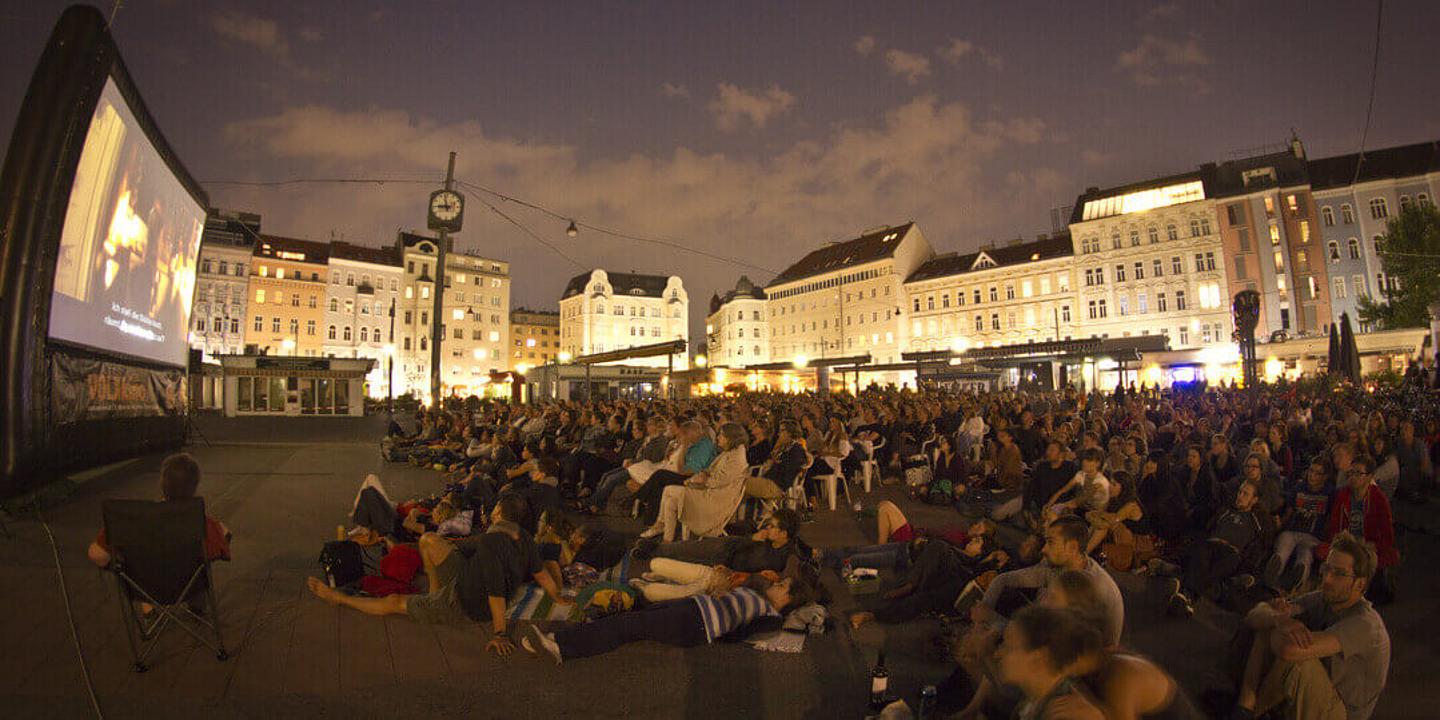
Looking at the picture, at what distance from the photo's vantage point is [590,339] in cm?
8731

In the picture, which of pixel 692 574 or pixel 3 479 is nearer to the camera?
pixel 692 574

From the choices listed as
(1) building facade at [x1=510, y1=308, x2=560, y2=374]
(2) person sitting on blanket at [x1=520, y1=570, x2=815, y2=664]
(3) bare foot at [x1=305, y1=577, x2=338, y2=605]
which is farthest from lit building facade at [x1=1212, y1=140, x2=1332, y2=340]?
(1) building facade at [x1=510, y1=308, x2=560, y2=374]

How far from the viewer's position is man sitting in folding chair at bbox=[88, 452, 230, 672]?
430cm

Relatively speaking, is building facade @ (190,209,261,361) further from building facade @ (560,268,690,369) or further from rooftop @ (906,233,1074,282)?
rooftop @ (906,233,1074,282)

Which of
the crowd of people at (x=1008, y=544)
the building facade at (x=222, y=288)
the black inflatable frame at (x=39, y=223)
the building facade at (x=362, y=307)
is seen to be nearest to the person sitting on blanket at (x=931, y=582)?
the crowd of people at (x=1008, y=544)

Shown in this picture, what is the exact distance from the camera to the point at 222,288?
6000 centimetres

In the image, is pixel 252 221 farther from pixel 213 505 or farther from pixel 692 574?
pixel 692 574

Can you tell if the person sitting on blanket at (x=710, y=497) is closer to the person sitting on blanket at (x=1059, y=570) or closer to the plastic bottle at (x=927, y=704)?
the person sitting on blanket at (x=1059, y=570)

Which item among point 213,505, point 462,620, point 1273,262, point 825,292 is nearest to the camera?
point 462,620

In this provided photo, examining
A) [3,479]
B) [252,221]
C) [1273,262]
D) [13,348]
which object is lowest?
[3,479]

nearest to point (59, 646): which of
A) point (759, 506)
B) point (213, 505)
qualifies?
point (213, 505)

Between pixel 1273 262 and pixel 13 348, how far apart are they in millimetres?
58804

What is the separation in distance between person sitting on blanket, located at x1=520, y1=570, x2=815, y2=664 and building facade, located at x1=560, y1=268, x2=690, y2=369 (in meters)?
79.8

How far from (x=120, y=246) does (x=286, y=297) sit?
59845mm
